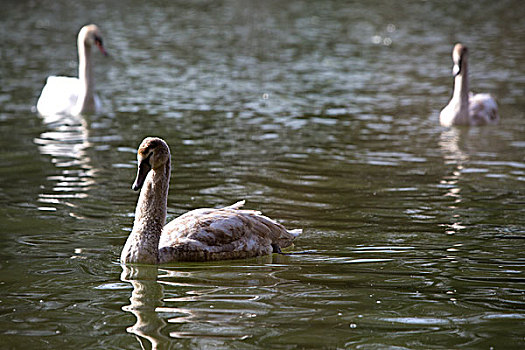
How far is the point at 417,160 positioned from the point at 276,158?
1.96 metres

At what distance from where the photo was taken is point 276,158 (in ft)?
42.3

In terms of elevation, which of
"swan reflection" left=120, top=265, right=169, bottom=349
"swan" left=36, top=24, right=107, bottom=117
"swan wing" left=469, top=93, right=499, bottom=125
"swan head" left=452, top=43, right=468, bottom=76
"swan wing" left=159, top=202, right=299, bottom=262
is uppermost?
"swan head" left=452, top=43, right=468, bottom=76

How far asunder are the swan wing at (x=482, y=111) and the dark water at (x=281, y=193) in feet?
1.13

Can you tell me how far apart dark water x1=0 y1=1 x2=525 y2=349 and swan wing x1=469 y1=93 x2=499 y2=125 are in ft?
1.13

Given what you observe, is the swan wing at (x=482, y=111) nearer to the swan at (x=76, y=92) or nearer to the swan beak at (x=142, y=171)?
the swan at (x=76, y=92)

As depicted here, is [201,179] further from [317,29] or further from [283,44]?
[317,29]

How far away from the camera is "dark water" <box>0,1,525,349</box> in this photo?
6602 millimetres

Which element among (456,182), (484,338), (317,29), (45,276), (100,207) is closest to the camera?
(484,338)

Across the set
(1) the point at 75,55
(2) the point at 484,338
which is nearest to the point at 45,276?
(2) the point at 484,338

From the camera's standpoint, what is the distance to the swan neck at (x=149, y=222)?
796 centimetres

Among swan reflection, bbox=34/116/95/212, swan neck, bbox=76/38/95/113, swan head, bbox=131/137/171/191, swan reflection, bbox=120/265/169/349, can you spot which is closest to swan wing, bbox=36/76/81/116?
swan reflection, bbox=34/116/95/212

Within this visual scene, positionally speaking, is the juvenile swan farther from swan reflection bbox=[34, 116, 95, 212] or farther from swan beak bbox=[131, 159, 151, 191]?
swan reflection bbox=[34, 116, 95, 212]

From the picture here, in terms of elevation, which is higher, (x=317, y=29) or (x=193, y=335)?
(x=317, y=29)

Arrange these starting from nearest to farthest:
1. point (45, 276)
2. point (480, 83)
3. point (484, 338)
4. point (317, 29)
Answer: point (484, 338), point (45, 276), point (480, 83), point (317, 29)
